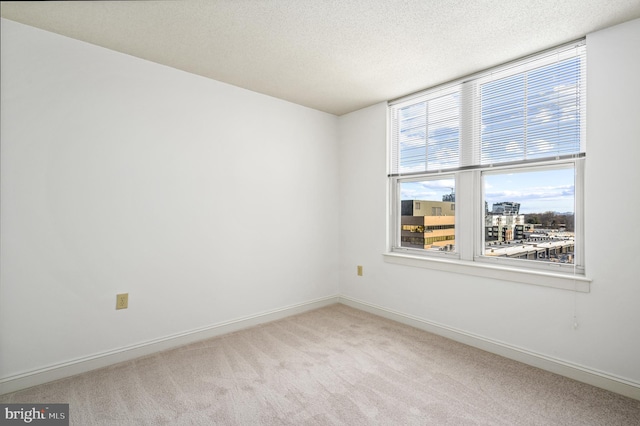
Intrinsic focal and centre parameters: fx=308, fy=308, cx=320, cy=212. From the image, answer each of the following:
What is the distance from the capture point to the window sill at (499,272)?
2.27 metres

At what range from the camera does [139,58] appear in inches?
102

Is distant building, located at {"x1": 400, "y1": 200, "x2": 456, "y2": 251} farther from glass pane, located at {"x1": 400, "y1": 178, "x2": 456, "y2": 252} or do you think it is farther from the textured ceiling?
the textured ceiling

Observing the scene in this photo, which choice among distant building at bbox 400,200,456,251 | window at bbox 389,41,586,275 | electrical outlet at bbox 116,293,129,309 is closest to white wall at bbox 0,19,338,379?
→ electrical outlet at bbox 116,293,129,309

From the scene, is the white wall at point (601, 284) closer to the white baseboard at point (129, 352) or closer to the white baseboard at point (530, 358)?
the white baseboard at point (530, 358)

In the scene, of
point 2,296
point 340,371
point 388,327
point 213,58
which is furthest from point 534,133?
point 2,296

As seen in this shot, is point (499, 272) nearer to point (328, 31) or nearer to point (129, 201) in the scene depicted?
point (328, 31)

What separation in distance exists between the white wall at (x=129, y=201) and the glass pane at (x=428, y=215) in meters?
1.31

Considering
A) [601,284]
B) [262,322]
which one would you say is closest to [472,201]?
[601,284]

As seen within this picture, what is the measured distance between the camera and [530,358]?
2.46 m

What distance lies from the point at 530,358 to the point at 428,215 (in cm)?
153

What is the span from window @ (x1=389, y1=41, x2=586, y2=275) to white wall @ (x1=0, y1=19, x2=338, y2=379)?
1.42 metres

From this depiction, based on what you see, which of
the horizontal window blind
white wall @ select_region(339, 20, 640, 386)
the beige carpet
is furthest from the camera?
the horizontal window blind

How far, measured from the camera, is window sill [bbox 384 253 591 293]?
227 cm

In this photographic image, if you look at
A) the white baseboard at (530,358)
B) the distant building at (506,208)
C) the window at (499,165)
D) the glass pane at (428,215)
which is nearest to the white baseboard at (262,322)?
the white baseboard at (530,358)
